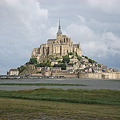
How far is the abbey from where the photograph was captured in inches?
6181

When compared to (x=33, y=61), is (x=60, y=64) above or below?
below

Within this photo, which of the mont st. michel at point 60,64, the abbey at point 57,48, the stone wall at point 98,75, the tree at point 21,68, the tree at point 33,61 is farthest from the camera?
the tree at point 21,68

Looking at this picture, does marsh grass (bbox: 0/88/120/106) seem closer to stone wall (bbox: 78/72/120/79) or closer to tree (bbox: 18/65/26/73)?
stone wall (bbox: 78/72/120/79)

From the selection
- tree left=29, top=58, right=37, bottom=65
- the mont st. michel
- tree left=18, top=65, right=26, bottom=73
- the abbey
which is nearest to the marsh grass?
the mont st. michel

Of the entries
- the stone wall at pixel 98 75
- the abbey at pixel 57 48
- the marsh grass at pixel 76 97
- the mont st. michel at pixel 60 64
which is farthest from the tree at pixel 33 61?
the marsh grass at pixel 76 97

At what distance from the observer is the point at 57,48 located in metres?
157

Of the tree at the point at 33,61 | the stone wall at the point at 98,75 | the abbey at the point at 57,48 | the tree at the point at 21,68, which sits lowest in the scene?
the stone wall at the point at 98,75

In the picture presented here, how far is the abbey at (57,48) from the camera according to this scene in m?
157

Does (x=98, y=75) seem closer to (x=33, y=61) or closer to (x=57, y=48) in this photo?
(x=57, y=48)

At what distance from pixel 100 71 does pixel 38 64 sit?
32.0 m

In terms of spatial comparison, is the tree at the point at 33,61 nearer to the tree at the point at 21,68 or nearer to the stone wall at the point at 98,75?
the tree at the point at 21,68

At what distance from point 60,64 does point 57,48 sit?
38.3ft

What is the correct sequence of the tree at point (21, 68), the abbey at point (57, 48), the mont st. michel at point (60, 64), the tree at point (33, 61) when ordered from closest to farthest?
the mont st. michel at point (60, 64)
the tree at point (33, 61)
the abbey at point (57, 48)
the tree at point (21, 68)

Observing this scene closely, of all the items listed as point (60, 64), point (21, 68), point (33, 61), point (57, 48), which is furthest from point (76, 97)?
point (21, 68)
